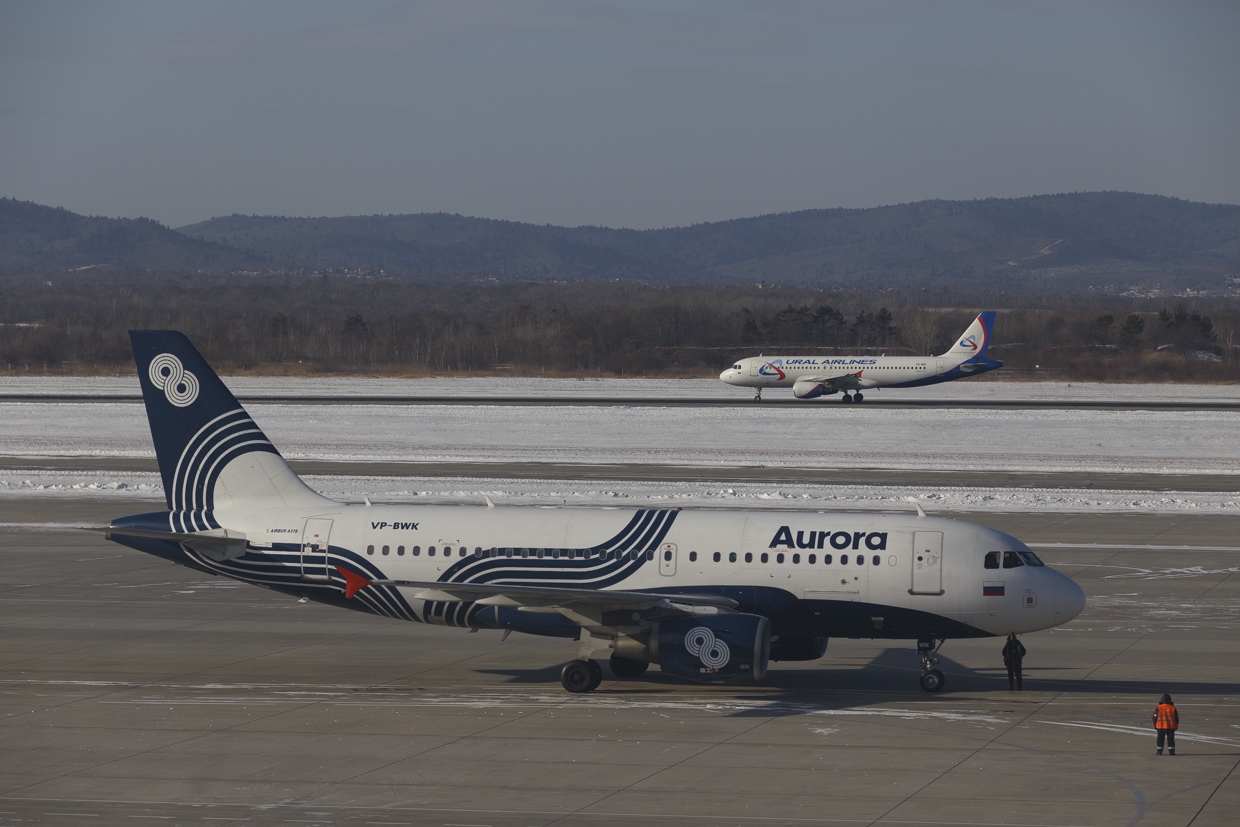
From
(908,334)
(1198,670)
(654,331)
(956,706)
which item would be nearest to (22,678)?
(956,706)

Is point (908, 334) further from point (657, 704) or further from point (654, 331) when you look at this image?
point (657, 704)

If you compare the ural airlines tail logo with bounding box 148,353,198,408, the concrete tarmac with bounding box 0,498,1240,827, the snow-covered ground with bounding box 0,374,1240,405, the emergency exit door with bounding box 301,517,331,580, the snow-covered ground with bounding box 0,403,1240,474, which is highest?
the snow-covered ground with bounding box 0,374,1240,405

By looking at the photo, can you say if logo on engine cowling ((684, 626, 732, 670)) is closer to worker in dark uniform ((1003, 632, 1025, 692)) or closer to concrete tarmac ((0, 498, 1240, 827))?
concrete tarmac ((0, 498, 1240, 827))

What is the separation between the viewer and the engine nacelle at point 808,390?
114125 mm

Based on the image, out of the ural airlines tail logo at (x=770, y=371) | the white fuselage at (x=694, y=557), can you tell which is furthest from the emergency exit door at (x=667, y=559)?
the ural airlines tail logo at (x=770, y=371)

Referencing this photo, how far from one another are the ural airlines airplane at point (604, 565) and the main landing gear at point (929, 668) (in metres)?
0.04

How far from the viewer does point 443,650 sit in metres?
32.8

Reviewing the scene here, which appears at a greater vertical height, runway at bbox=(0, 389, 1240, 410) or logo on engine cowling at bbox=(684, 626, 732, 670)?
runway at bbox=(0, 389, 1240, 410)

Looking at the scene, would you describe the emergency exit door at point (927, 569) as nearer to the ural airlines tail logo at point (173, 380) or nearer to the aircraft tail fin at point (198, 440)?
the aircraft tail fin at point (198, 440)

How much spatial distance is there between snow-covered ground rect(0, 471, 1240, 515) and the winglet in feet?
83.1

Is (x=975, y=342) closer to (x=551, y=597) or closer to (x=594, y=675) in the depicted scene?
(x=594, y=675)

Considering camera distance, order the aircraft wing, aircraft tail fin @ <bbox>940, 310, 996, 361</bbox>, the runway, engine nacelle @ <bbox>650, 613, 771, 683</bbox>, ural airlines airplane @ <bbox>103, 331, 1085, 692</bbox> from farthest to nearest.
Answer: aircraft tail fin @ <bbox>940, 310, 996, 361</bbox> → the runway → ural airlines airplane @ <bbox>103, 331, 1085, 692</bbox> → the aircraft wing → engine nacelle @ <bbox>650, 613, 771, 683</bbox>

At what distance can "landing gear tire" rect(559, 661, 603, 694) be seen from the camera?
27844 millimetres

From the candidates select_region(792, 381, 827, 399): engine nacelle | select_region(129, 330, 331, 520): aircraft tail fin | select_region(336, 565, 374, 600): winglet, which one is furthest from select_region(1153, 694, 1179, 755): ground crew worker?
select_region(792, 381, 827, 399): engine nacelle
